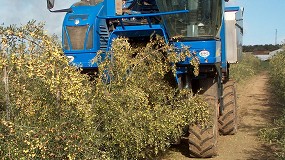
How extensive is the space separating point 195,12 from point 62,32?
7.50 ft

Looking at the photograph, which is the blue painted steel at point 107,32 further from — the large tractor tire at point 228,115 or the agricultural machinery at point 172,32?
the large tractor tire at point 228,115

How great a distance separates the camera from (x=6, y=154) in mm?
4070

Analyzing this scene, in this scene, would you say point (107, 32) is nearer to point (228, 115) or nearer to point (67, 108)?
point (67, 108)

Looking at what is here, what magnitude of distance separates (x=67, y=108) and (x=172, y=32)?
97.0 inches

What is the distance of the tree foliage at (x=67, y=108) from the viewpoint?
419 centimetres

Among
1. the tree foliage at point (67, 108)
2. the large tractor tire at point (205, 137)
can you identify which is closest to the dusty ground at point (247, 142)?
the large tractor tire at point (205, 137)

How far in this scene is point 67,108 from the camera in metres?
4.45

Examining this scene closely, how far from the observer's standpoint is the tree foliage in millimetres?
4191

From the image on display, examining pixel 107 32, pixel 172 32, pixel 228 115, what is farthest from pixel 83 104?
pixel 228 115

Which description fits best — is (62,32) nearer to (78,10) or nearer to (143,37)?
(78,10)

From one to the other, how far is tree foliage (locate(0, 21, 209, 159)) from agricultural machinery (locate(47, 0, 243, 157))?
31.9 inches

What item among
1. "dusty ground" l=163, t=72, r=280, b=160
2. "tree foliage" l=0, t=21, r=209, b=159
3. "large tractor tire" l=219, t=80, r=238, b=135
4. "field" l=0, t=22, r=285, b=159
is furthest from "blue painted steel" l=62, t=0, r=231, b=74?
"dusty ground" l=163, t=72, r=280, b=160

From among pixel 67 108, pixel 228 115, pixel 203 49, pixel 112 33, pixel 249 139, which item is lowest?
pixel 249 139

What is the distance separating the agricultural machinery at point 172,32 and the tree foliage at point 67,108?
811 mm
